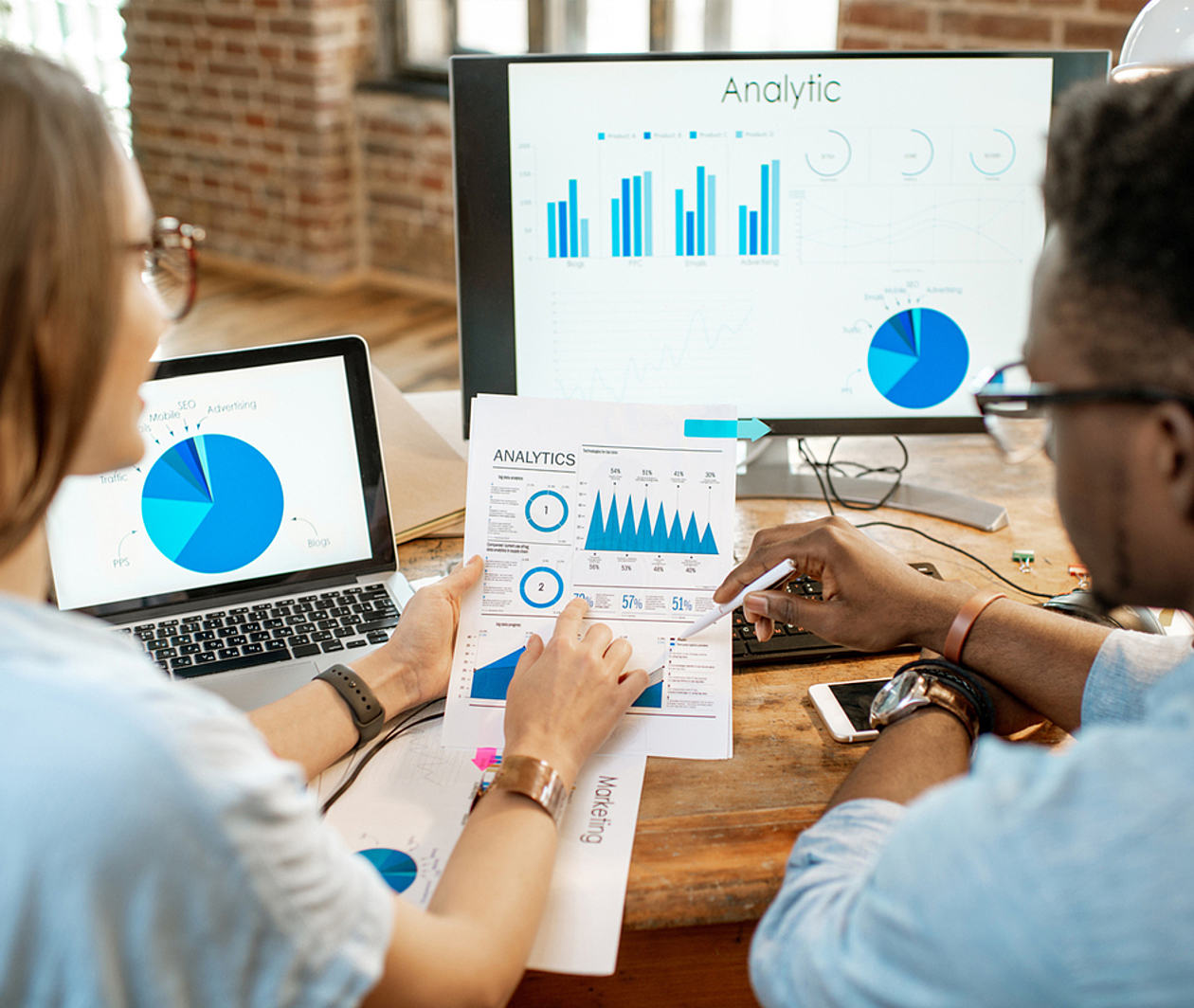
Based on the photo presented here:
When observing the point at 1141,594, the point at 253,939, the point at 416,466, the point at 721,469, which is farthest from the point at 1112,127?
the point at 416,466

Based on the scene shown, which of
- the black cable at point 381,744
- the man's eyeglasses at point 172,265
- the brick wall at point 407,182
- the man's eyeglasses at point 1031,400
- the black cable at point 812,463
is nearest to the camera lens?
the man's eyeglasses at point 1031,400

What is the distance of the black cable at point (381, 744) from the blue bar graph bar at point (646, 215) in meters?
0.55

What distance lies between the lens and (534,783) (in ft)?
2.71

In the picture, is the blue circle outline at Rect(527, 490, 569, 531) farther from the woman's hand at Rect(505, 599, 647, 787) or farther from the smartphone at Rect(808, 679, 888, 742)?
the smartphone at Rect(808, 679, 888, 742)

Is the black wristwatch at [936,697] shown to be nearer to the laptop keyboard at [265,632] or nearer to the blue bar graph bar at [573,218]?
the laptop keyboard at [265,632]

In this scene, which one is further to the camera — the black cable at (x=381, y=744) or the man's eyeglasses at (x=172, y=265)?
the black cable at (x=381, y=744)

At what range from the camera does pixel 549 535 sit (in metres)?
1.04

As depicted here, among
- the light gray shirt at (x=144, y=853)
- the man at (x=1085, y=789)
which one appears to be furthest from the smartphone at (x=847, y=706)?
the light gray shirt at (x=144, y=853)

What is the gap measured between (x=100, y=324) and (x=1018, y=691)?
764mm

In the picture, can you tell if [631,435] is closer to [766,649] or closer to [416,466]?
[766,649]

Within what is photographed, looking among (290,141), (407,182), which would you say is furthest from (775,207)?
(290,141)

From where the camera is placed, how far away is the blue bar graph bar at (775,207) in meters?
1.25

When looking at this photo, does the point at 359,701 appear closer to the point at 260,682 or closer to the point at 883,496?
the point at 260,682


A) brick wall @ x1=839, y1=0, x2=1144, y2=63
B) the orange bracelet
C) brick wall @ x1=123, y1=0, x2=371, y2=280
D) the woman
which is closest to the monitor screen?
the orange bracelet
